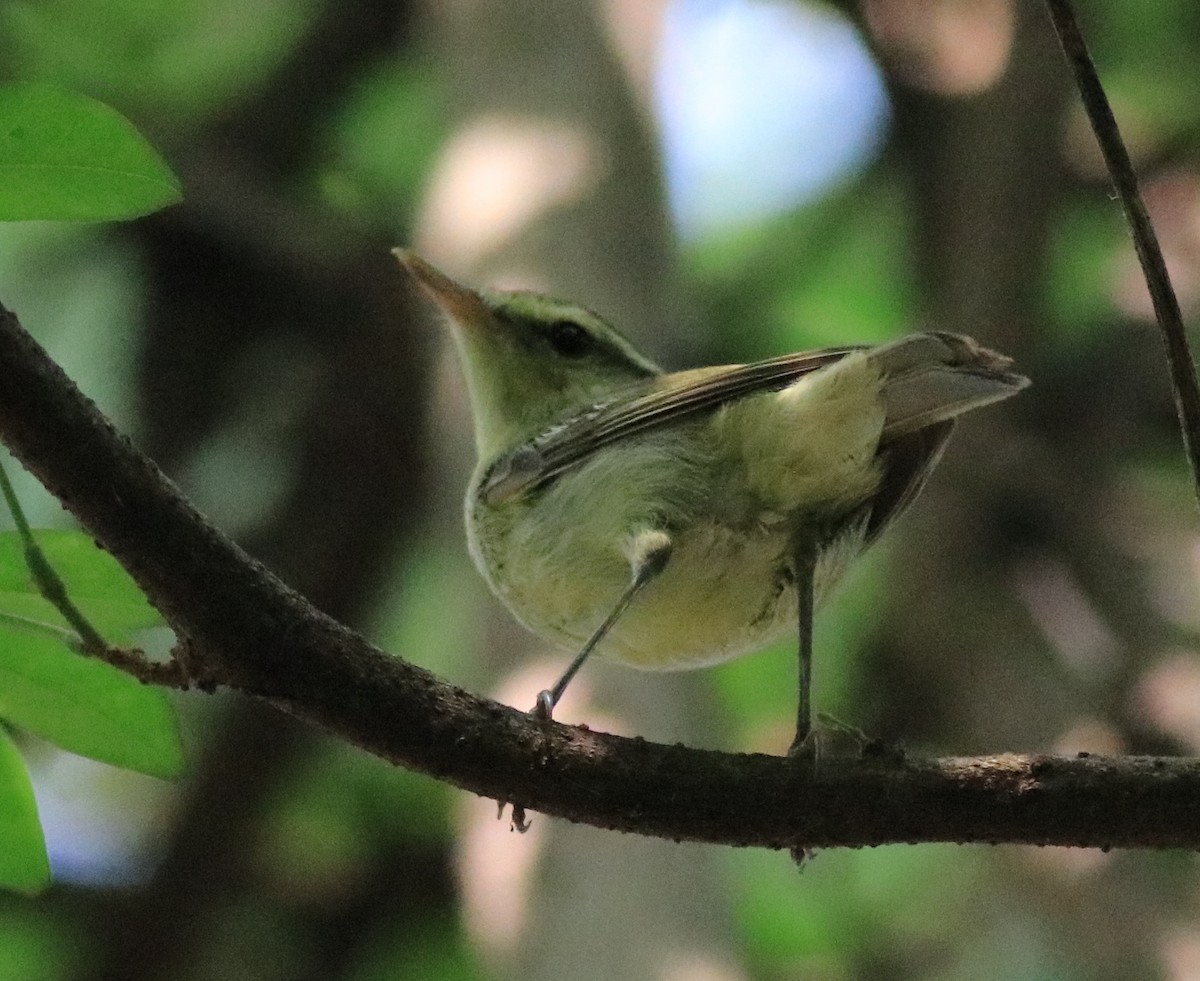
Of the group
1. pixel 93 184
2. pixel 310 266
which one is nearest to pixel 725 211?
pixel 310 266

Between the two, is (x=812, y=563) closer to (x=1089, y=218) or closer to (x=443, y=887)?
(x=443, y=887)

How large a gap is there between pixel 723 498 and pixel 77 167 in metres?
1.46

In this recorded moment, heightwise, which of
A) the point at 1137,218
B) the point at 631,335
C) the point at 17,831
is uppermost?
the point at 1137,218

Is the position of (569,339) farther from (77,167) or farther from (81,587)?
(77,167)

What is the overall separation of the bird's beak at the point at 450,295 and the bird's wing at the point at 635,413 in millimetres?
428

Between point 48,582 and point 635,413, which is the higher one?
point 48,582

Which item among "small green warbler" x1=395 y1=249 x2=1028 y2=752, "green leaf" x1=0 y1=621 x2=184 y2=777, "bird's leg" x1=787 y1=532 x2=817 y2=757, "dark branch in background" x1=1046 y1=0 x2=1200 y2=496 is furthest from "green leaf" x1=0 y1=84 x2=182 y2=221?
"bird's leg" x1=787 y1=532 x2=817 y2=757

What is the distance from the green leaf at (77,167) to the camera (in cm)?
117

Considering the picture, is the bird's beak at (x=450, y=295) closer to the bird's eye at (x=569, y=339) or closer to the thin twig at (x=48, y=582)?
the bird's eye at (x=569, y=339)

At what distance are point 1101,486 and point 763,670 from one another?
1.38 m

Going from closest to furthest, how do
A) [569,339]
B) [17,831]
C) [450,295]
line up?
[17,831], [450,295], [569,339]

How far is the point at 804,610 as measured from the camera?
238 cm

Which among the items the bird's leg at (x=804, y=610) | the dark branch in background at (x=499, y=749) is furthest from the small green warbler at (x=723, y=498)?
the dark branch in background at (x=499, y=749)

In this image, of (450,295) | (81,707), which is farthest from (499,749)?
(450,295)
